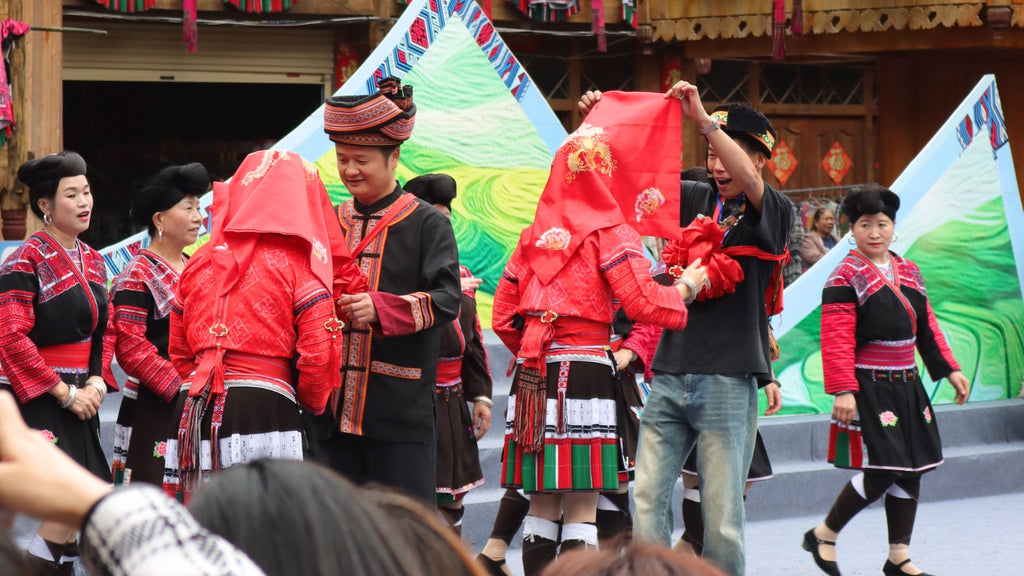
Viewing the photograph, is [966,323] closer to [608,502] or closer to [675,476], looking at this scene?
[608,502]

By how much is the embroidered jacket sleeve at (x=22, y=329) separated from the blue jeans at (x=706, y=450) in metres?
2.12

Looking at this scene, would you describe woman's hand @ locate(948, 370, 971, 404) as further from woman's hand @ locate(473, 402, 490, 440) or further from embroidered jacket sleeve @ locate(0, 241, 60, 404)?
embroidered jacket sleeve @ locate(0, 241, 60, 404)

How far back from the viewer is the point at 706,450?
12.8 feet

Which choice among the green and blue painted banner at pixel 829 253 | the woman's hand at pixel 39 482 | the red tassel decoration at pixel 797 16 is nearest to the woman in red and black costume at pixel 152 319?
the green and blue painted banner at pixel 829 253

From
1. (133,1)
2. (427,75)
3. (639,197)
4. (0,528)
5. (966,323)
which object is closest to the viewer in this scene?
(0,528)

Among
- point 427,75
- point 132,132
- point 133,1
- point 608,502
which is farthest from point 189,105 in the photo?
point 608,502

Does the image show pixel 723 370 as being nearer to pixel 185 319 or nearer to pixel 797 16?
pixel 185 319

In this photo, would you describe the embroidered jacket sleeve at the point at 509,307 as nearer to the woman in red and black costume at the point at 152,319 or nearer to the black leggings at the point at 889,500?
the woman in red and black costume at the point at 152,319

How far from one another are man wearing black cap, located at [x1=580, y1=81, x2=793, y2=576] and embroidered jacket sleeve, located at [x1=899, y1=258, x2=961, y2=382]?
1750mm

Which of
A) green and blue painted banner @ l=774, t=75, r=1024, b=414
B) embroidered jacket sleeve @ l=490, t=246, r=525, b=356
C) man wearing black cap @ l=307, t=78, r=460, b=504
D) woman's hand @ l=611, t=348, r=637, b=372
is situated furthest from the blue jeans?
green and blue painted banner @ l=774, t=75, r=1024, b=414

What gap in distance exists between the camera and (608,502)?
506cm

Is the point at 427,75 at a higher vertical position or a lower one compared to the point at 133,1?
lower

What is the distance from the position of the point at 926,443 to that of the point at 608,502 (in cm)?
144

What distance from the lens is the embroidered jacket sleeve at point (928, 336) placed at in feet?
18.2
